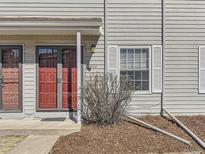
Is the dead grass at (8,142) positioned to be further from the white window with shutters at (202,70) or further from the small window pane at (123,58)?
the white window with shutters at (202,70)

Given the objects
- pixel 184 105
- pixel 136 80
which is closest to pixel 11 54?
pixel 136 80

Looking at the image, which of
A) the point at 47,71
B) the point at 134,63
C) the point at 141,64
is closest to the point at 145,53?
the point at 141,64

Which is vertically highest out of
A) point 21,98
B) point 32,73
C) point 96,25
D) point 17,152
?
point 96,25

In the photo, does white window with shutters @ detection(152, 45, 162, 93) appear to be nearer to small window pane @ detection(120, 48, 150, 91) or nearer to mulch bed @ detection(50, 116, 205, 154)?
small window pane @ detection(120, 48, 150, 91)

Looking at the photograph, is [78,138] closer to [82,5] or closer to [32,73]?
[32,73]

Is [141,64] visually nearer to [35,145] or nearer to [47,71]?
[47,71]

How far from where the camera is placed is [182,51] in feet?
39.1

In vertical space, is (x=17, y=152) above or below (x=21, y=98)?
below

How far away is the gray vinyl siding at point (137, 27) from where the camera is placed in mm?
11789

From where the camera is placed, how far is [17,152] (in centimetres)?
→ 732

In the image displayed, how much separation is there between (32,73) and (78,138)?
12.3ft

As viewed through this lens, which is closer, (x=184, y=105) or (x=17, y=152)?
(x=17, y=152)

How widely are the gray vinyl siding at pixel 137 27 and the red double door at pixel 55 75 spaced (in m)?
1.46

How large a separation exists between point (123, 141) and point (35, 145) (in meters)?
1.93
